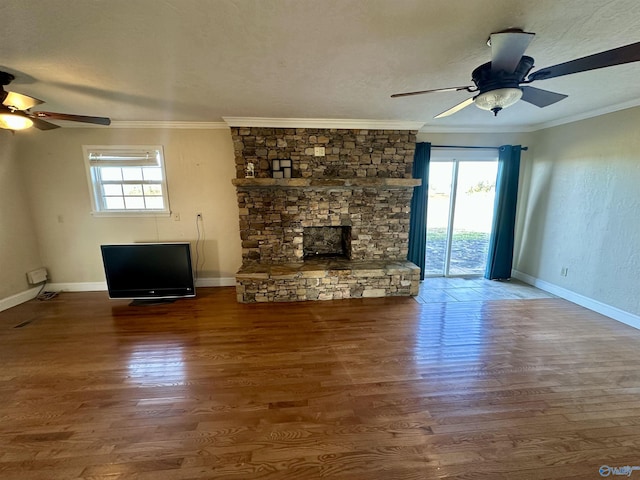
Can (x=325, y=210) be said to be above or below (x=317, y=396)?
above

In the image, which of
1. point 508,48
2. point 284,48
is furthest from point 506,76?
point 284,48

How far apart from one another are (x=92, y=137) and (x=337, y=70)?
3860mm

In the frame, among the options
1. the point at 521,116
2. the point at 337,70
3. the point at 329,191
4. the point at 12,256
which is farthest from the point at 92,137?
the point at 521,116

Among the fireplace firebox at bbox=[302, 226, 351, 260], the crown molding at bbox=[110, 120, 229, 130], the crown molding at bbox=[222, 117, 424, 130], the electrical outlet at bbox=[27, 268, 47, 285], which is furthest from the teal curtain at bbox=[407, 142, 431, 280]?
the electrical outlet at bbox=[27, 268, 47, 285]

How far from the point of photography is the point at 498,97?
172 cm

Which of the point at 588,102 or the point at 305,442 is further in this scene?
the point at 588,102

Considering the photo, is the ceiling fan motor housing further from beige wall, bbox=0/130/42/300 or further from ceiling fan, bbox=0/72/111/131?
beige wall, bbox=0/130/42/300

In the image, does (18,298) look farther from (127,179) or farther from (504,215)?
(504,215)

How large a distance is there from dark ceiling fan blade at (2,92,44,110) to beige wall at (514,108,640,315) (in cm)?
619

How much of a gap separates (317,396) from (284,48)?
2575 mm

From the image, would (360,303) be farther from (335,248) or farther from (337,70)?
(337,70)

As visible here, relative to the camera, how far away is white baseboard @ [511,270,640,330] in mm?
3013

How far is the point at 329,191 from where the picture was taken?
12.9 ft

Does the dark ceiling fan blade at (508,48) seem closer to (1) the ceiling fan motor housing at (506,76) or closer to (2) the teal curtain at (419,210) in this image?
(1) the ceiling fan motor housing at (506,76)
